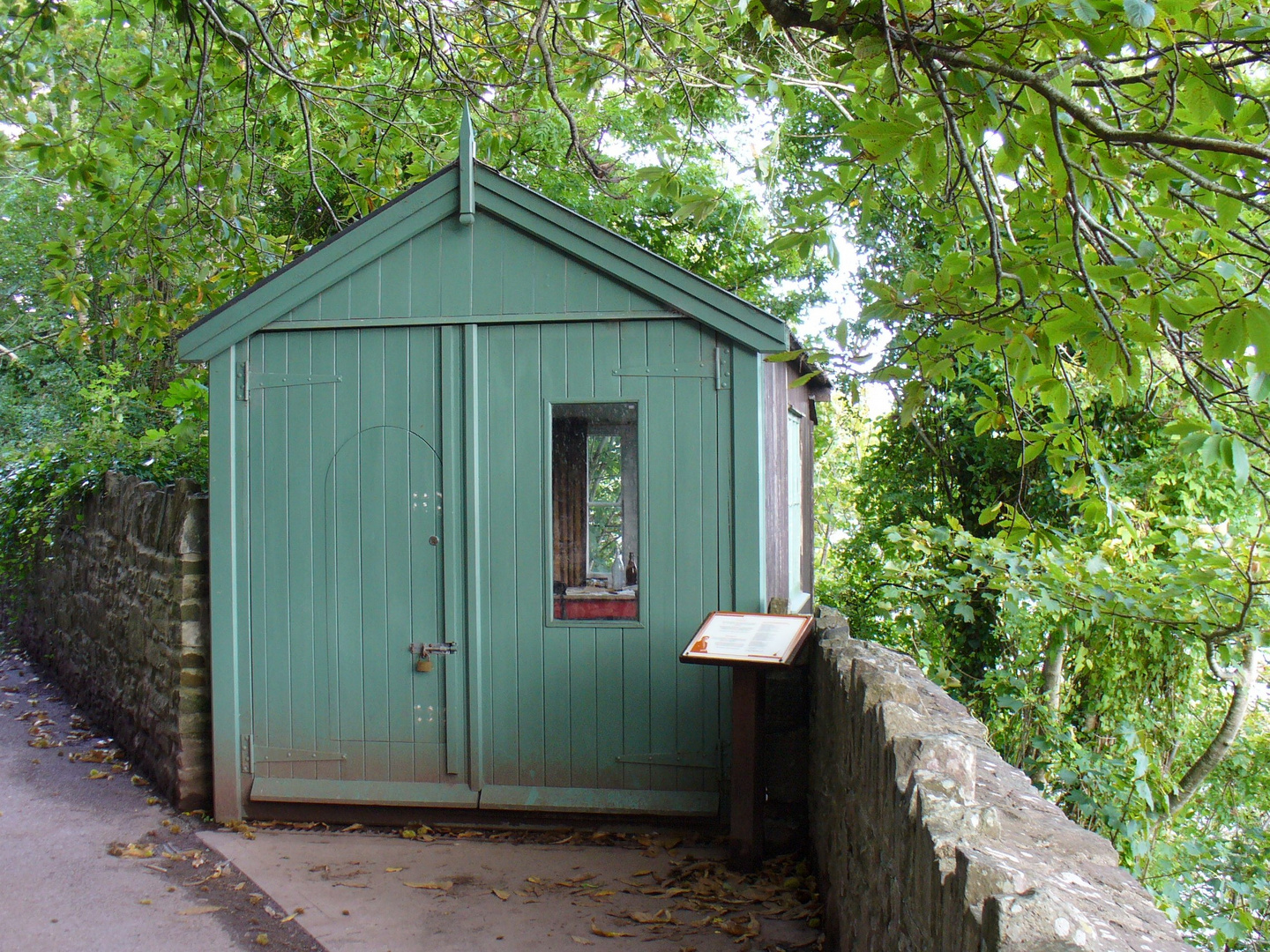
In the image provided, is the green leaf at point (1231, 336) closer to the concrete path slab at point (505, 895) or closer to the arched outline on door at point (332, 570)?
the concrete path slab at point (505, 895)

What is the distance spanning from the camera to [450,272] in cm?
513

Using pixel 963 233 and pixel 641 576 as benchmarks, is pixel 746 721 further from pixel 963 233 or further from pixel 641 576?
pixel 963 233

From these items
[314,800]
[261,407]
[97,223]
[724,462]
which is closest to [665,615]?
[724,462]

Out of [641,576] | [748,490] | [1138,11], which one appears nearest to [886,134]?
[1138,11]

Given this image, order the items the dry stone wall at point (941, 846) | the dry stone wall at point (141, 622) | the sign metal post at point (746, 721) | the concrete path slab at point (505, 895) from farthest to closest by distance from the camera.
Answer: the dry stone wall at point (141, 622) → the sign metal post at point (746, 721) → the concrete path slab at point (505, 895) → the dry stone wall at point (941, 846)

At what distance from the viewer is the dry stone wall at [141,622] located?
531cm

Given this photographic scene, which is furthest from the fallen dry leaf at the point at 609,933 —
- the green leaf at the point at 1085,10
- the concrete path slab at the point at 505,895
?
the green leaf at the point at 1085,10

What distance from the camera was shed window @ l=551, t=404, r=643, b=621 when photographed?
4.98m

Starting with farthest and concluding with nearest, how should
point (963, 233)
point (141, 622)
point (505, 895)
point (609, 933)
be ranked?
point (141, 622), point (505, 895), point (609, 933), point (963, 233)

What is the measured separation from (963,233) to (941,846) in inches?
73.8

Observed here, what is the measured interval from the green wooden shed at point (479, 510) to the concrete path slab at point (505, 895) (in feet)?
1.01

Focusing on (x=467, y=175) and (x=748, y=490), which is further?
(x=467, y=175)

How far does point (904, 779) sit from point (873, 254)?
29.4 ft

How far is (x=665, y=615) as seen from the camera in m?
4.93
